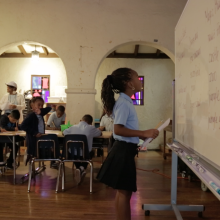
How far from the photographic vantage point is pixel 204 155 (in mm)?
1611

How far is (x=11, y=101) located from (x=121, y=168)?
4.35 m

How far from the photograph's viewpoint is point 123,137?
1.90m

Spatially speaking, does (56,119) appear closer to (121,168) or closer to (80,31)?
(80,31)

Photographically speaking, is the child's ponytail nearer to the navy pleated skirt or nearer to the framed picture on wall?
the navy pleated skirt

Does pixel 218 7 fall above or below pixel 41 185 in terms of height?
above

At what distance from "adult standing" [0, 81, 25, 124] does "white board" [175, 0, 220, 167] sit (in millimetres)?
3769

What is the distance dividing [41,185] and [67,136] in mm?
913

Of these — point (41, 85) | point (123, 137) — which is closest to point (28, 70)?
point (41, 85)

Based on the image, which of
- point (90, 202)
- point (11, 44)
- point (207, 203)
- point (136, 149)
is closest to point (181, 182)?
point (207, 203)

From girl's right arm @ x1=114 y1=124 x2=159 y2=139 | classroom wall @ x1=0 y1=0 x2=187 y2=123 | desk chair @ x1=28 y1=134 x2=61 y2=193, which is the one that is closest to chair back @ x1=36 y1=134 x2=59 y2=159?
desk chair @ x1=28 y1=134 x2=61 y2=193

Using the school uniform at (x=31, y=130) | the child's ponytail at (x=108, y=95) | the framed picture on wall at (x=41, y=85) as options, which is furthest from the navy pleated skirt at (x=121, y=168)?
the framed picture on wall at (x=41, y=85)

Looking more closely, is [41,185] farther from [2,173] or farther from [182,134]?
[182,134]

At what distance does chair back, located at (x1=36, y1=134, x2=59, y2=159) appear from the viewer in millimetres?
4039

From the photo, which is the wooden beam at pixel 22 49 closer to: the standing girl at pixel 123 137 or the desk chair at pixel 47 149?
the desk chair at pixel 47 149
